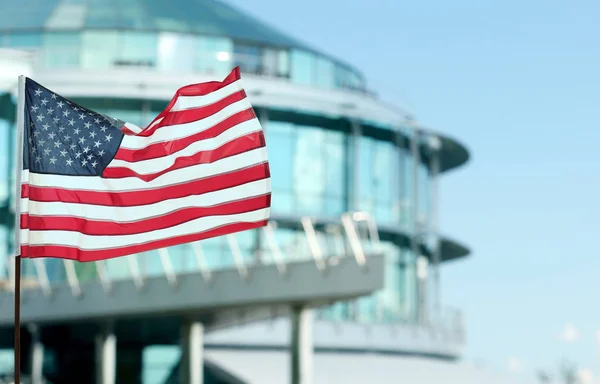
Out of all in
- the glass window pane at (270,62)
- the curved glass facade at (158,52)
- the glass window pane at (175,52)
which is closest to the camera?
the curved glass facade at (158,52)

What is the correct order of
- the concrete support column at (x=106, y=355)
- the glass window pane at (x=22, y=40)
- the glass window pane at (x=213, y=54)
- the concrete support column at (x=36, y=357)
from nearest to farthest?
the concrete support column at (x=106, y=355) < the concrete support column at (x=36, y=357) < the glass window pane at (x=22, y=40) < the glass window pane at (x=213, y=54)

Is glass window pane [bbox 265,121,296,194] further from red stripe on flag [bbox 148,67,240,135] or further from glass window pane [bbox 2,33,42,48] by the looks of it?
red stripe on flag [bbox 148,67,240,135]

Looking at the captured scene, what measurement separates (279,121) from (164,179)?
41155mm

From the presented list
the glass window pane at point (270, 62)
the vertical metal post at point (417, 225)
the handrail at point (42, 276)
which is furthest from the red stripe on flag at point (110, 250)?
the vertical metal post at point (417, 225)

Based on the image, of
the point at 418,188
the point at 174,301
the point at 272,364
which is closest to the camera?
the point at 174,301

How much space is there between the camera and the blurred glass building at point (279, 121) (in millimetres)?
53500

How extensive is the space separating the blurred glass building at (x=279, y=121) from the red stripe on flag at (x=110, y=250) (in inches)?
1478

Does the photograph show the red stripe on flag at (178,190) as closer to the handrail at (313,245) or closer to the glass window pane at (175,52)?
the handrail at (313,245)

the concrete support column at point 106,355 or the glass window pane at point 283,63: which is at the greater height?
the glass window pane at point 283,63

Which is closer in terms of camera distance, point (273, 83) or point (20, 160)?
point (20, 160)

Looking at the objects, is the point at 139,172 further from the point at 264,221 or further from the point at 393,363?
the point at 393,363

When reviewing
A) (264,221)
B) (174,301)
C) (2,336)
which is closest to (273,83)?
(2,336)

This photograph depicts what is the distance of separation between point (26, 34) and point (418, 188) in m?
16.4

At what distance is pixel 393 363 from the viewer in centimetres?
5262
